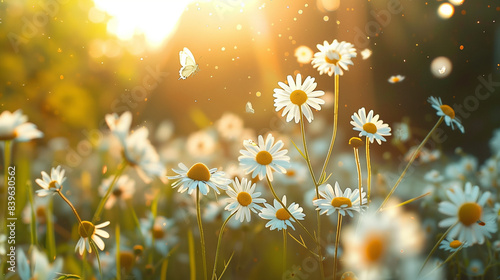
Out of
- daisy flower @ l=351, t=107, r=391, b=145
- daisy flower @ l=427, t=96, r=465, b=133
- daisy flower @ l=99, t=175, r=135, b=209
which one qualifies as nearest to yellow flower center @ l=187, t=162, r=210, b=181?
daisy flower @ l=351, t=107, r=391, b=145

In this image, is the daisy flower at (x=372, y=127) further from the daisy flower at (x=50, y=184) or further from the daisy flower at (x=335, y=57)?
the daisy flower at (x=50, y=184)

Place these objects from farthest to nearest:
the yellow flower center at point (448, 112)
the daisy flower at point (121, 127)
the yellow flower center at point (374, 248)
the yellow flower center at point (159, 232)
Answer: the yellow flower center at point (159, 232), the yellow flower center at point (448, 112), the daisy flower at point (121, 127), the yellow flower center at point (374, 248)

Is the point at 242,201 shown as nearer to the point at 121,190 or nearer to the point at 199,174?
the point at 199,174

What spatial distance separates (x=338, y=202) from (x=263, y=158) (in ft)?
0.38

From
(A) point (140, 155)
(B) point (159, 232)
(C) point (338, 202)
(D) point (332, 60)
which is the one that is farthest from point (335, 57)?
(B) point (159, 232)

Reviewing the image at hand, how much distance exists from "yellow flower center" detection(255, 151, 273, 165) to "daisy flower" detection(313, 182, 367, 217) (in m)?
0.08

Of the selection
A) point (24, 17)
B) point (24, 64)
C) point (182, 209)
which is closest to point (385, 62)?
point (182, 209)

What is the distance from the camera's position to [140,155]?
1.37 feet

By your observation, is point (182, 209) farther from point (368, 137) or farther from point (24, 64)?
point (24, 64)

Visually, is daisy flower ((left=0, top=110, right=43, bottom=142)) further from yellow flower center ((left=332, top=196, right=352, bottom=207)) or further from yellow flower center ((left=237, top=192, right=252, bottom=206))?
yellow flower center ((left=332, top=196, right=352, bottom=207))

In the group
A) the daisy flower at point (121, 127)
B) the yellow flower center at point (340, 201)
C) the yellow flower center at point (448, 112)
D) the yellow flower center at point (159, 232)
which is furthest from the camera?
the yellow flower center at point (159, 232)

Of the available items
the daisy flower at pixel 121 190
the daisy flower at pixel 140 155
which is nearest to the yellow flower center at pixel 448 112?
the daisy flower at pixel 140 155

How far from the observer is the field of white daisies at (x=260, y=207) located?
1.37ft

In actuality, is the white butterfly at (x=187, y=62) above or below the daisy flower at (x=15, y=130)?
above
